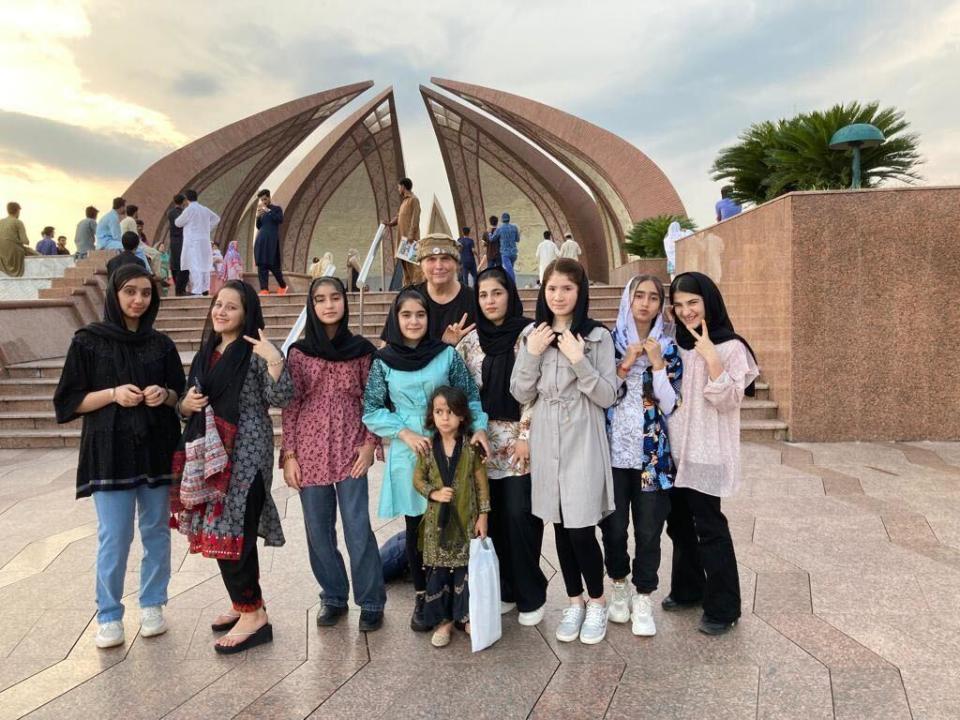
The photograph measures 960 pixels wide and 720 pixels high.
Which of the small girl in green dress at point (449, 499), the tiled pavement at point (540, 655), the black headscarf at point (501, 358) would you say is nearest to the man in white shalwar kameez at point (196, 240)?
the tiled pavement at point (540, 655)

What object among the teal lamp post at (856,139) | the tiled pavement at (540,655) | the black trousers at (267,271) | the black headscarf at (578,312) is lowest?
the tiled pavement at (540,655)

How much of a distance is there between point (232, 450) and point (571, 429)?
1228 millimetres

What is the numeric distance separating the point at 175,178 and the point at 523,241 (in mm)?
11011

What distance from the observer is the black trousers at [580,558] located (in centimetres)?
235

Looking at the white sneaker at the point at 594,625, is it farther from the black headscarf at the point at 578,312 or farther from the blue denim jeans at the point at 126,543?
the blue denim jeans at the point at 126,543

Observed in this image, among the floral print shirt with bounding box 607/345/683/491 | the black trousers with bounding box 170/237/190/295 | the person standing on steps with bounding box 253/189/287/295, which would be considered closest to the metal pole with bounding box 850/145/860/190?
the floral print shirt with bounding box 607/345/683/491

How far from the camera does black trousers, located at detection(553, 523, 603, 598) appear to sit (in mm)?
2346

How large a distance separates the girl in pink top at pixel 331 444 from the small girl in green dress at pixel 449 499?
0.82 ft

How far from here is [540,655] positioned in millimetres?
2322

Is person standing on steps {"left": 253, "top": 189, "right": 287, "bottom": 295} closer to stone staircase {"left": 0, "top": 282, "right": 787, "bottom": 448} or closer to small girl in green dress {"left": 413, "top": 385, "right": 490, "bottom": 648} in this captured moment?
stone staircase {"left": 0, "top": 282, "right": 787, "bottom": 448}

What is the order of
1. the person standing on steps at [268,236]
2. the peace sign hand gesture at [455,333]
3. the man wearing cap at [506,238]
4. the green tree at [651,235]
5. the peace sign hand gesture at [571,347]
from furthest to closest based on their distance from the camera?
1. the green tree at [651,235]
2. the man wearing cap at [506,238]
3. the person standing on steps at [268,236]
4. the peace sign hand gesture at [455,333]
5. the peace sign hand gesture at [571,347]

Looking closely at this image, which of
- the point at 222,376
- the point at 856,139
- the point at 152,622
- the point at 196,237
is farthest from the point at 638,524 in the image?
the point at 196,237

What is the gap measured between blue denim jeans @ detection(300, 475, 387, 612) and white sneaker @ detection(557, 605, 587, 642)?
2.30 ft

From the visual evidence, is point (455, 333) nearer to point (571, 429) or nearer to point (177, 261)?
point (571, 429)
